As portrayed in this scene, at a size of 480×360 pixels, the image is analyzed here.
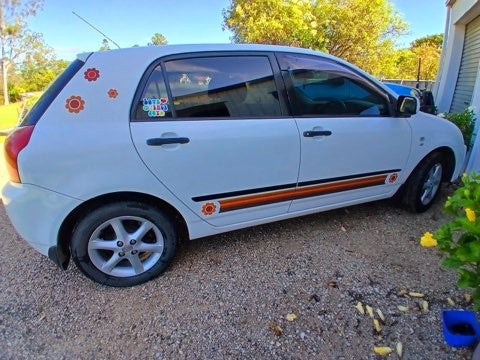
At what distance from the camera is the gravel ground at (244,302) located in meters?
1.97

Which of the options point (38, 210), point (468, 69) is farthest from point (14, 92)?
point (468, 69)

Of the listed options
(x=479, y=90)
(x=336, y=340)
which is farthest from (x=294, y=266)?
(x=479, y=90)

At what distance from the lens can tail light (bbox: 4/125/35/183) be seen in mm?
2037

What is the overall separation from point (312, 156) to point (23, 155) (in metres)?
2.02

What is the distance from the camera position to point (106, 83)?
2164 millimetres

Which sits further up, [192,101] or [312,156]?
[192,101]

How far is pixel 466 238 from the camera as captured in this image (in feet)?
5.44

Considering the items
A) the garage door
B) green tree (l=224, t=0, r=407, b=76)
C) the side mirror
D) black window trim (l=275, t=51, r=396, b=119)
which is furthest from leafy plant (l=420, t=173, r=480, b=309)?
green tree (l=224, t=0, r=407, b=76)

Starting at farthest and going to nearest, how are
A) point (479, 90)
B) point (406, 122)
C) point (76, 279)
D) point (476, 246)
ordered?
point (479, 90) < point (406, 122) < point (76, 279) < point (476, 246)

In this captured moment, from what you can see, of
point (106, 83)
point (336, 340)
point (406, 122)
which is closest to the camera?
point (336, 340)

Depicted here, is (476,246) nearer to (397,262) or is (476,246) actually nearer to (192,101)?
(397,262)

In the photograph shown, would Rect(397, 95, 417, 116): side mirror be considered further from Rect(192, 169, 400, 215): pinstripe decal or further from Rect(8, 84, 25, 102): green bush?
Rect(8, 84, 25, 102): green bush

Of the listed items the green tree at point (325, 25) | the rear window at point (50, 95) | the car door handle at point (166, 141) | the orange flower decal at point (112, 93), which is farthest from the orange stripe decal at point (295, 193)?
the green tree at point (325, 25)

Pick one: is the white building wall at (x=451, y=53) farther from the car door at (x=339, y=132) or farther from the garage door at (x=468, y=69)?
the car door at (x=339, y=132)
